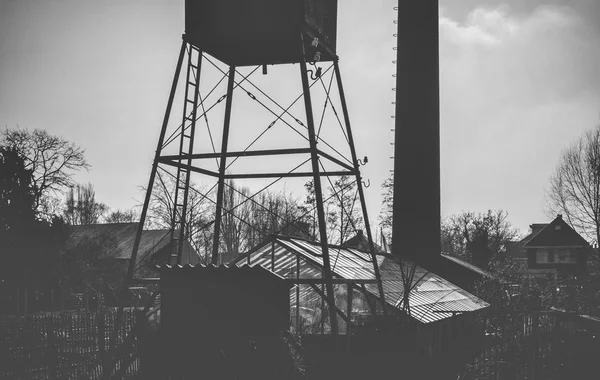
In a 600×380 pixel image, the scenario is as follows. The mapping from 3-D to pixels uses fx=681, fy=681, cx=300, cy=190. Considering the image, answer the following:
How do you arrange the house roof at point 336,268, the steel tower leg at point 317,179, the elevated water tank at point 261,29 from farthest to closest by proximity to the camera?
1. the house roof at point 336,268
2. the elevated water tank at point 261,29
3. the steel tower leg at point 317,179

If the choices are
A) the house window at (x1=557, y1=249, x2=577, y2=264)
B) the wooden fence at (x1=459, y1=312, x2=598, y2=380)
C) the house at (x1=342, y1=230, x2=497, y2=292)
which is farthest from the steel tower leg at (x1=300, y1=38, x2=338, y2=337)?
the house window at (x1=557, y1=249, x2=577, y2=264)

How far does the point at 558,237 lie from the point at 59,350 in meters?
52.8

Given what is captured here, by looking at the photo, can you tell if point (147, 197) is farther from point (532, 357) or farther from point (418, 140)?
point (418, 140)

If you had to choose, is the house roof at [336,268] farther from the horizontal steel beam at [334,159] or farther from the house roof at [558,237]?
the house roof at [558,237]

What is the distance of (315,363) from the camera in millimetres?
11828

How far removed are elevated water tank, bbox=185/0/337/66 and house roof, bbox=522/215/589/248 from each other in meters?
49.6

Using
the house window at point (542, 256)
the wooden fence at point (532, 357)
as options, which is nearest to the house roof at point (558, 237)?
the house window at point (542, 256)

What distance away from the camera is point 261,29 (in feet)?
41.1

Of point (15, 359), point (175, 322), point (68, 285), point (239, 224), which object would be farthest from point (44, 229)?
point (239, 224)

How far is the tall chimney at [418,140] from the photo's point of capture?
1084 inches

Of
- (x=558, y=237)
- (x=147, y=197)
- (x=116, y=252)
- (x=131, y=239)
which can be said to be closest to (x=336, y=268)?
(x=147, y=197)

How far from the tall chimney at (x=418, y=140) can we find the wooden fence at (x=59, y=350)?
15371 mm

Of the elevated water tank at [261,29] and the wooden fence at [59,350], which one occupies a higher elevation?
the elevated water tank at [261,29]

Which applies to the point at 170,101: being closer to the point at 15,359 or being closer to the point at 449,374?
the point at 15,359
